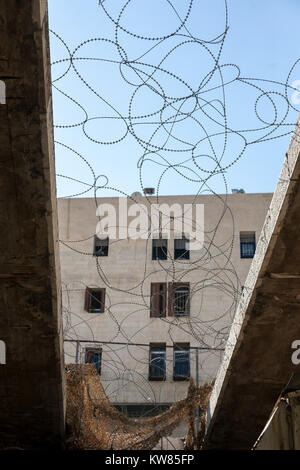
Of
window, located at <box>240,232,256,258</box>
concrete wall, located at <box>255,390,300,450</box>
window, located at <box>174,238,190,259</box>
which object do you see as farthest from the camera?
window, located at <box>240,232,256,258</box>

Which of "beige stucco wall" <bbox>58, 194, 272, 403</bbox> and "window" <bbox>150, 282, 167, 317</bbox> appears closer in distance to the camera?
"beige stucco wall" <bbox>58, 194, 272, 403</bbox>

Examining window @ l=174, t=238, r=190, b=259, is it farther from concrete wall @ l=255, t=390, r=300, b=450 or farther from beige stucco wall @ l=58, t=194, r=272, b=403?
concrete wall @ l=255, t=390, r=300, b=450

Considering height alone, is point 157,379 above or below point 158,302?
below

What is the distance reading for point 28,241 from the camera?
22.1 feet

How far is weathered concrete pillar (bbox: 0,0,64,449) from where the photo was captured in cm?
546

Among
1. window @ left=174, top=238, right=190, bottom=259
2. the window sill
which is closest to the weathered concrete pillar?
the window sill

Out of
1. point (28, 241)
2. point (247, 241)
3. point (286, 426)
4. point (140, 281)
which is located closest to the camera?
point (286, 426)

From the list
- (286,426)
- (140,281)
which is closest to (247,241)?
(140,281)

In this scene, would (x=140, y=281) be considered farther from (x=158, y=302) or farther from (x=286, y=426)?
(x=286, y=426)

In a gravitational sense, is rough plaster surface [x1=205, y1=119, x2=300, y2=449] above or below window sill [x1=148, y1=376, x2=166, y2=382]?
above

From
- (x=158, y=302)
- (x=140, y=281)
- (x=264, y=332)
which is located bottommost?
(x=158, y=302)

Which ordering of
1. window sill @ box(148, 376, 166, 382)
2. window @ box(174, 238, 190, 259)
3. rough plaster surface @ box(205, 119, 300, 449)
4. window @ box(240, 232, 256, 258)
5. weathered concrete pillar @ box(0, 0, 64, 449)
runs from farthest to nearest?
window @ box(240, 232, 256, 258), window @ box(174, 238, 190, 259), window sill @ box(148, 376, 166, 382), rough plaster surface @ box(205, 119, 300, 449), weathered concrete pillar @ box(0, 0, 64, 449)

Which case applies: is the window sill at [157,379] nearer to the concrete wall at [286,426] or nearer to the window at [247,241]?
the window at [247,241]
